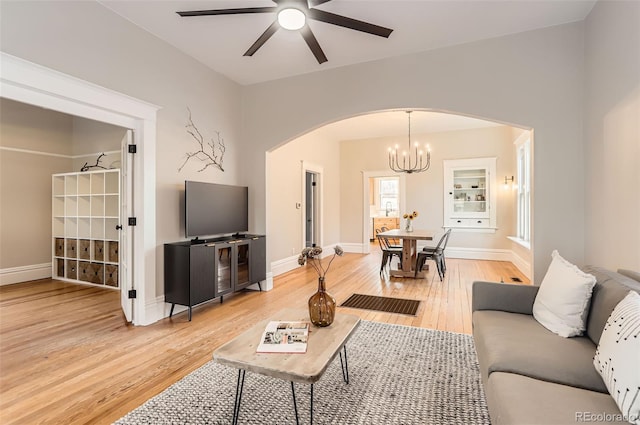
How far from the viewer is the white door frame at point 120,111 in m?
2.36

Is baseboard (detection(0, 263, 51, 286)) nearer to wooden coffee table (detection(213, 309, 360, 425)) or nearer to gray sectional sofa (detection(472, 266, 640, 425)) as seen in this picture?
wooden coffee table (detection(213, 309, 360, 425))

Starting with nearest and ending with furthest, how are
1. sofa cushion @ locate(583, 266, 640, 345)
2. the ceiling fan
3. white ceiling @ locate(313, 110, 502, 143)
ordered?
sofa cushion @ locate(583, 266, 640, 345) < the ceiling fan < white ceiling @ locate(313, 110, 502, 143)

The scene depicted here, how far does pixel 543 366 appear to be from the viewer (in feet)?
4.85

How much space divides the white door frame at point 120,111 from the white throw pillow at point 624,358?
366 cm

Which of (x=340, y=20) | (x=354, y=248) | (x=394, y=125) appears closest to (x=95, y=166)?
(x=340, y=20)

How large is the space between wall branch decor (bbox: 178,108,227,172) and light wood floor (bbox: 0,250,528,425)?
1.86 metres

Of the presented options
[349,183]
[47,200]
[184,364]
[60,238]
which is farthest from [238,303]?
[349,183]

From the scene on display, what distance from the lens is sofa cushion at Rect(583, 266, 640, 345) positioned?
1.57 metres

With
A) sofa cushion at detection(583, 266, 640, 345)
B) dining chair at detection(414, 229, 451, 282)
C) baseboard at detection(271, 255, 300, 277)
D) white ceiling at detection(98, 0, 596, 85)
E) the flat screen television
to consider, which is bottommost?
baseboard at detection(271, 255, 300, 277)

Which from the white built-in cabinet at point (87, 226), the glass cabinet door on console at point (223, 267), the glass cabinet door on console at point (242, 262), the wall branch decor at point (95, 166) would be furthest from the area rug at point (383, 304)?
the wall branch decor at point (95, 166)

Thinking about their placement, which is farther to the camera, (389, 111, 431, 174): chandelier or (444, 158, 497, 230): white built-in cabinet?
Answer: (389, 111, 431, 174): chandelier

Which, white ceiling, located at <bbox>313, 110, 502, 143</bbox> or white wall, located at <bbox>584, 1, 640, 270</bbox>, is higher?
white ceiling, located at <bbox>313, 110, 502, 143</bbox>

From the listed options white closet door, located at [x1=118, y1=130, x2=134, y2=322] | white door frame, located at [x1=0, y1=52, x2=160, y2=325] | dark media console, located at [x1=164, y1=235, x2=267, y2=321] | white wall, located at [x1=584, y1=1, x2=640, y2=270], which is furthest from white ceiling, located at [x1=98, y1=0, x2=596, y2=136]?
dark media console, located at [x1=164, y1=235, x2=267, y2=321]

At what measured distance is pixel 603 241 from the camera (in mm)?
2676
